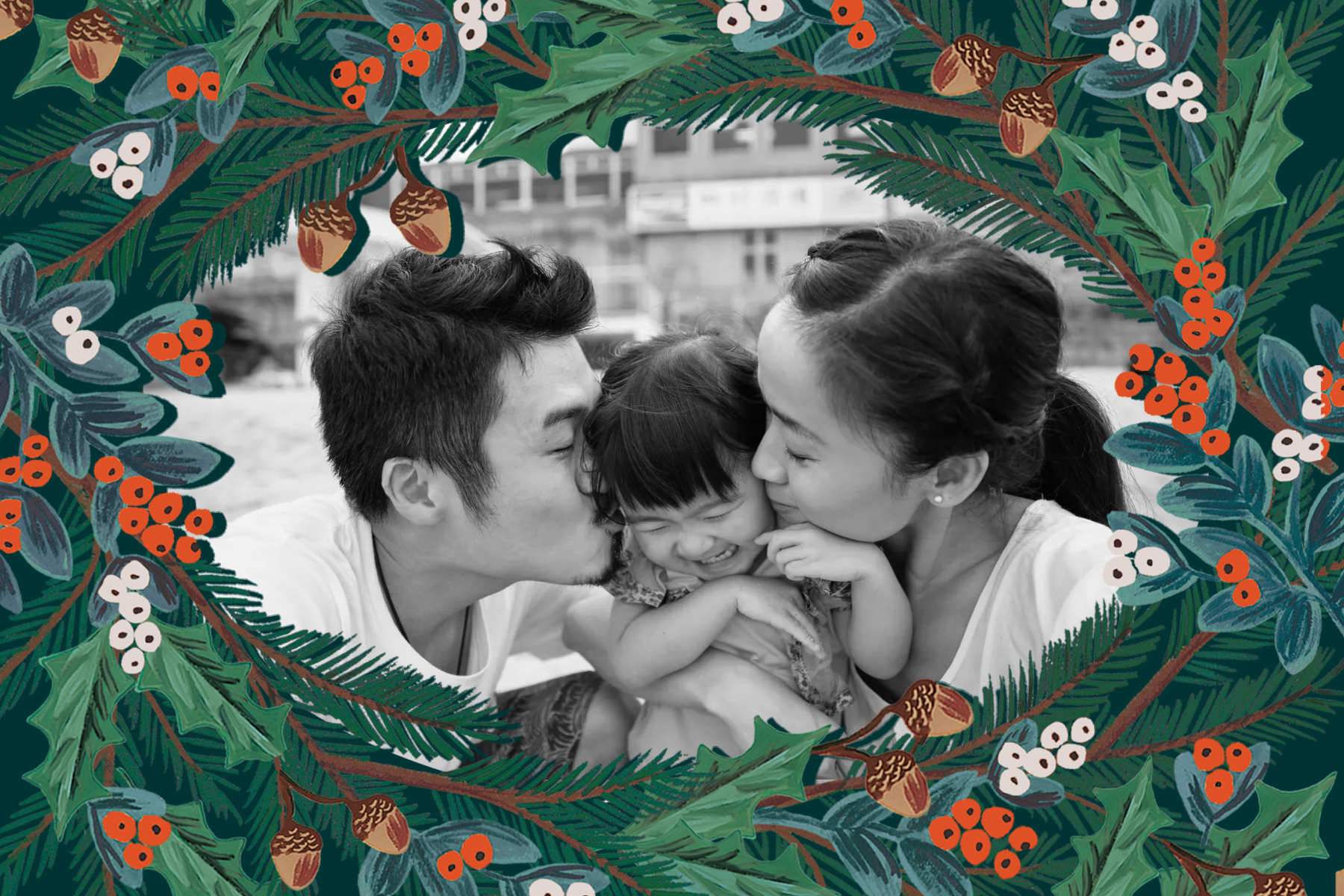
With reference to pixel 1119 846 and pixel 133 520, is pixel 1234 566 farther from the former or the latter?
pixel 133 520

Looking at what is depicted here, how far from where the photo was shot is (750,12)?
57.6 inches

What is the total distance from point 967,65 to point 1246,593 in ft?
2.88

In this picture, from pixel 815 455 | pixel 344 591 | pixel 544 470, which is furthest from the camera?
pixel 344 591

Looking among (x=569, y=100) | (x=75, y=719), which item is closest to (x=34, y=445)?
(x=75, y=719)

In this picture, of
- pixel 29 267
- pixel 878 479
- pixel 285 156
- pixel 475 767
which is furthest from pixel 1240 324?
pixel 29 267

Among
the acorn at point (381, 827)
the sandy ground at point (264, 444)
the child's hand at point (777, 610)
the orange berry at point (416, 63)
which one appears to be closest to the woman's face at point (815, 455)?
the child's hand at point (777, 610)

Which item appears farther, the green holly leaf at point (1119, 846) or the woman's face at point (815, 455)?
the woman's face at point (815, 455)

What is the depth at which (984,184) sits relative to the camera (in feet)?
4.99

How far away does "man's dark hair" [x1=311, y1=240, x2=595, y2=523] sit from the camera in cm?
191

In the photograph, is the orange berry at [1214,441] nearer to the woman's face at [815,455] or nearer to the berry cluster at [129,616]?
the woman's face at [815,455]

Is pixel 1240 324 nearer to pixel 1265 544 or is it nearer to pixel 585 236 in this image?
pixel 1265 544

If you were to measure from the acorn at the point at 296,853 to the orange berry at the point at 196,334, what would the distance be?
0.74 m

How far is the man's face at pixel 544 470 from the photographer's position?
1898 mm

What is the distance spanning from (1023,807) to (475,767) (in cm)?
84
